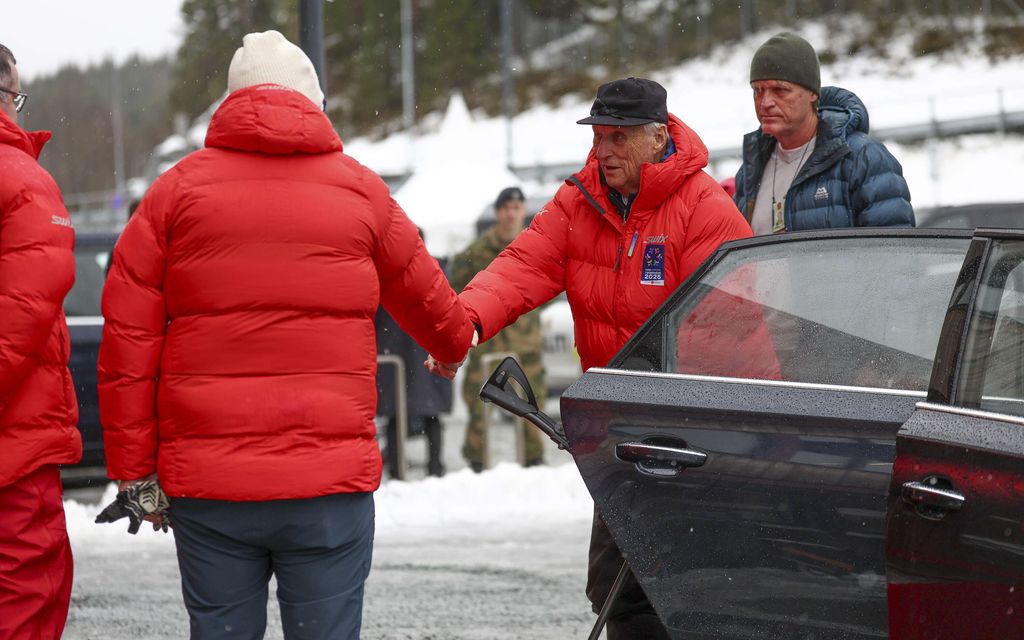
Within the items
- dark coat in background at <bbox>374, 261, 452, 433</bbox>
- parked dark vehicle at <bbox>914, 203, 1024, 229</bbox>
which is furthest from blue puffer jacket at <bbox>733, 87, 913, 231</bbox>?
parked dark vehicle at <bbox>914, 203, 1024, 229</bbox>

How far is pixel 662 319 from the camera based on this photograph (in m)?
3.61

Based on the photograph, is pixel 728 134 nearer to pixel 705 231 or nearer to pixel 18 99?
pixel 705 231

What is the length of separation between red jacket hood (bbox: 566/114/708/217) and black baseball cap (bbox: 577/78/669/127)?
0.10 meters

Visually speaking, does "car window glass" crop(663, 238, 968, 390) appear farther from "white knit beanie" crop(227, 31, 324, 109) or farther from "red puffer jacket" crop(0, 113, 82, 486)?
"red puffer jacket" crop(0, 113, 82, 486)

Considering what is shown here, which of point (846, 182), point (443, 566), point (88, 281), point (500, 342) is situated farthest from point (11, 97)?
point (500, 342)

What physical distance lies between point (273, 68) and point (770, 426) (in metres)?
1.39

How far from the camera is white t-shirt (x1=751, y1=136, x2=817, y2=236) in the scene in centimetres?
479

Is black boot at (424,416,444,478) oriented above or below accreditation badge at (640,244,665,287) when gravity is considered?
below

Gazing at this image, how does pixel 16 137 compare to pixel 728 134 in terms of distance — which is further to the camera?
pixel 728 134

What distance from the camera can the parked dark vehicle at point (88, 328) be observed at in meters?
8.82

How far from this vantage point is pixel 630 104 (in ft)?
13.4

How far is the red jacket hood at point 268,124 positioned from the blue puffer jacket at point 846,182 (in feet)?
6.53

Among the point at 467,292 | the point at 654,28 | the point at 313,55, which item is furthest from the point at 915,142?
the point at 467,292

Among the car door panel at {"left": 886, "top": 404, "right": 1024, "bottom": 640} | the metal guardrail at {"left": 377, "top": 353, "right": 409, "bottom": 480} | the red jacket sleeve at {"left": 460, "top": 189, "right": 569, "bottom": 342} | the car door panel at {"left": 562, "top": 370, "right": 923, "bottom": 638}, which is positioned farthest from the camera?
the metal guardrail at {"left": 377, "top": 353, "right": 409, "bottom": 480}
